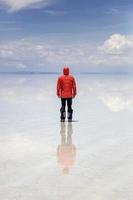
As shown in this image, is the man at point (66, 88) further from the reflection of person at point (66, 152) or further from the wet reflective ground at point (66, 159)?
the reflection of person at point (66, 152)

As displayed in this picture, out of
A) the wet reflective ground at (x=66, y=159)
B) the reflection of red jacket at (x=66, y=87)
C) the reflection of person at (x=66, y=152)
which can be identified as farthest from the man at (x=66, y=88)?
the reflection of person at (x=66, y=152)

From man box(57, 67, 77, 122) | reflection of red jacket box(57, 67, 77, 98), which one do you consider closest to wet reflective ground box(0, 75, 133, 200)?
man box(57, 67, 77, 122)

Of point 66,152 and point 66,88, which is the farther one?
point 66,88

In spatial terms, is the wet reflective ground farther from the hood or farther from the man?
the hood

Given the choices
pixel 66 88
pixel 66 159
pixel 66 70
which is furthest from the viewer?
pixel 66 70

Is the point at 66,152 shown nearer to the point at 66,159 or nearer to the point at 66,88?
the point at 66,159

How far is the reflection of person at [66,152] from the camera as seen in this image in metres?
8.60

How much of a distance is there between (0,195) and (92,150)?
392 centimetres

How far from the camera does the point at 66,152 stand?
32.8ft

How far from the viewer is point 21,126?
1442cm

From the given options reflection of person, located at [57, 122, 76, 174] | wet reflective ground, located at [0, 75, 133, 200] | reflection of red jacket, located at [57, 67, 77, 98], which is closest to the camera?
wet reflective ground, located at [0, 75, 133, 200]

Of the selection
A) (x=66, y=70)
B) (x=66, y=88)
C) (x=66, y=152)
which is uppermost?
(x=66, y=70)

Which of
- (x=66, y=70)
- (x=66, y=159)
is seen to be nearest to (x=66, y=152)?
(x=66, y=159)

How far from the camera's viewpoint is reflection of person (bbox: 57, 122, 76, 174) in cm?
860
